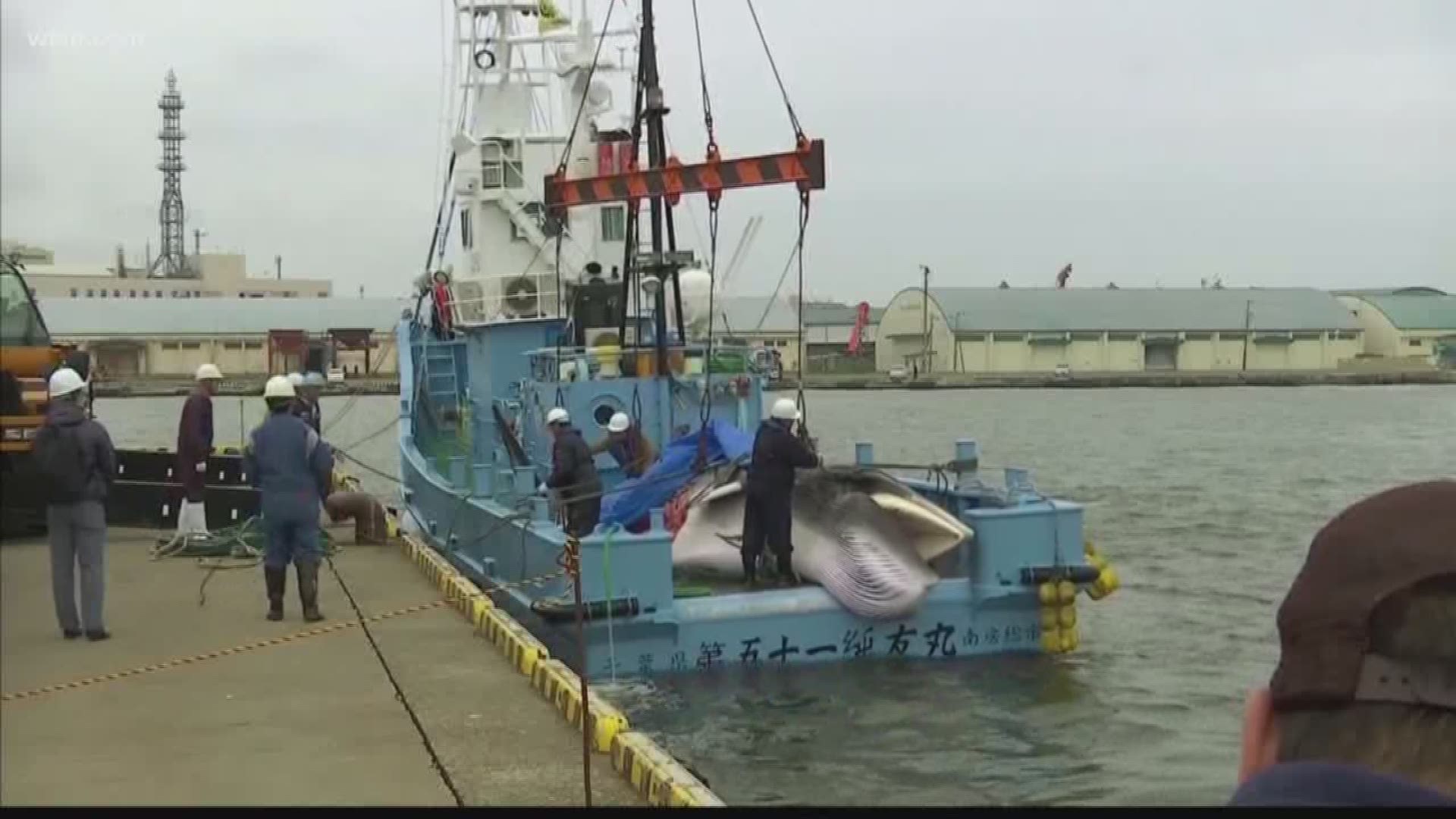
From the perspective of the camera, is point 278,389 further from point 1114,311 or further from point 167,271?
point 1114,311

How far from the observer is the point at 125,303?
4531 millimetres

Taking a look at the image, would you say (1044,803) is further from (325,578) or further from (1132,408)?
(1132,408)

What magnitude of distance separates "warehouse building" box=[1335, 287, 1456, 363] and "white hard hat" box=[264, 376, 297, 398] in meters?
6.48

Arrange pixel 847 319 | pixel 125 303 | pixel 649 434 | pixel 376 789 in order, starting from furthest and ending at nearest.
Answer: pixel 847 319, pixel 649 434, pixel 376 789, pixel 125 303

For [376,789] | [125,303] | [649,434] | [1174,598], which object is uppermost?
[125,303]

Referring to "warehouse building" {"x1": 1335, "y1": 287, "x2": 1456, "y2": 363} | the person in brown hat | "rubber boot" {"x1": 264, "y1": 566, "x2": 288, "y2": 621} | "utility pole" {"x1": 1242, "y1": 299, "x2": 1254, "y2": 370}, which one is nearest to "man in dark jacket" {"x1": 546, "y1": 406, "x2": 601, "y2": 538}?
"rubber boot" {"x1": 264, "y1": 566, "x2": 288, "y2": 621}

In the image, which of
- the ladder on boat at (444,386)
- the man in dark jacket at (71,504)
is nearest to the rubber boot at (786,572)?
the man in dark jacket at (71,504)

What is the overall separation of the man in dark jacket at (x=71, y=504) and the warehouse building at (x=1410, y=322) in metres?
3.77

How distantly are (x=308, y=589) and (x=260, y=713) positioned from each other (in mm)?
2855

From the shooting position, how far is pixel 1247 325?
4231cm

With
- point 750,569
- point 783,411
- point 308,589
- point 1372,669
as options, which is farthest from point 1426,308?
point 1372,669

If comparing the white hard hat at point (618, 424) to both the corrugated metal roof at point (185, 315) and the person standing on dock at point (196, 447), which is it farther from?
the person standing on dock at point (196, 447)

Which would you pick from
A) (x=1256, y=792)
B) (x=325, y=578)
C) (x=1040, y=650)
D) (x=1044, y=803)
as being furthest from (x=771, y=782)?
(x=1256, y=792)

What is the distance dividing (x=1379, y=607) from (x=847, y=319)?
184 ft
